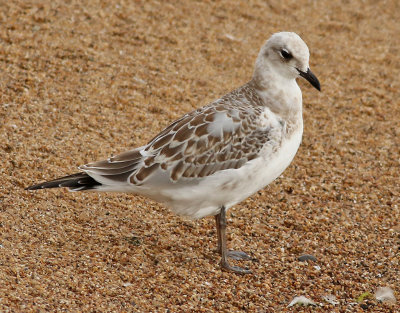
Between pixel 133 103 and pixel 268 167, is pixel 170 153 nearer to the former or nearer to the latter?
pixel 268 167

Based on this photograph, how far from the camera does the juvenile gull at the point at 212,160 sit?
4230 millimetres

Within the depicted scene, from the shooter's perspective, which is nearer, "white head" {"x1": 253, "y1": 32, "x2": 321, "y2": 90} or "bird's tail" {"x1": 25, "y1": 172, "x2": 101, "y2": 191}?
"bird's tail" {"x1": 25, "y1": 172, "x2": 101, "y2": 191}

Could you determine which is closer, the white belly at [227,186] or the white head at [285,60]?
the white belly at [227,186]

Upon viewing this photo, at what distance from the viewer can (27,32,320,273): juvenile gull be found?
4230 millimetres

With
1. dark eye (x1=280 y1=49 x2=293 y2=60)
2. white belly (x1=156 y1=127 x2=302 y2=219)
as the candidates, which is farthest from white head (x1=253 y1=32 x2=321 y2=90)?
white belly (x1=156 y1=127 x2=302 y2=219)

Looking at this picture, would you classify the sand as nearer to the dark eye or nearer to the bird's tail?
the bird's tail

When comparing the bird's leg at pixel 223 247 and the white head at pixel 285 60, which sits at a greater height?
the white head at pixel 285 60

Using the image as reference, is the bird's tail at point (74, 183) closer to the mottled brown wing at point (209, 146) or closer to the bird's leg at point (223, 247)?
the mottled brown wing at point (209, 146)

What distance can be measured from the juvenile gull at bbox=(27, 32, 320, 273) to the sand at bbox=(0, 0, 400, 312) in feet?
1.33

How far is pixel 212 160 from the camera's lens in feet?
14.0

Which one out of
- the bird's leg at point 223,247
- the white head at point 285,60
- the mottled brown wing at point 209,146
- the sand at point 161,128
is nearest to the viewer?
the sand at point 161,128

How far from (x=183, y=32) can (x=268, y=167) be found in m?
3.80

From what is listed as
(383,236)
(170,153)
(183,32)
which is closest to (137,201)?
(170,153)

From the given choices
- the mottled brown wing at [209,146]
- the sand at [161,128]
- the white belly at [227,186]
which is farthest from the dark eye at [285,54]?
the sand at [161,128]
